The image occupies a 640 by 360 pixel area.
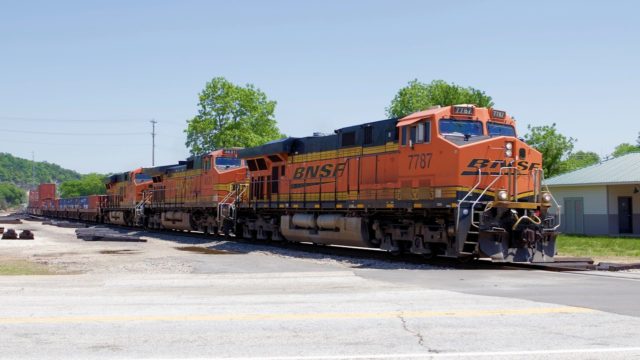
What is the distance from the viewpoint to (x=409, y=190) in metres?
17.6

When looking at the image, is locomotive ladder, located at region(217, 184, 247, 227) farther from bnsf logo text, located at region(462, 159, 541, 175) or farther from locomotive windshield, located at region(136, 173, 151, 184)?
locomotive windshield, located at region(136, 173, 151, 184)

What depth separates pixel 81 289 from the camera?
36.5ft

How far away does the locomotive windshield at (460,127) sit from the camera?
16797mm

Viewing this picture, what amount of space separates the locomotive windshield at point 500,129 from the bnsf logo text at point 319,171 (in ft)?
17.6

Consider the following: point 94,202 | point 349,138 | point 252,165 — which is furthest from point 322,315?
point 94,202

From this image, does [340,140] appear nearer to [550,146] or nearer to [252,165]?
[252,165]

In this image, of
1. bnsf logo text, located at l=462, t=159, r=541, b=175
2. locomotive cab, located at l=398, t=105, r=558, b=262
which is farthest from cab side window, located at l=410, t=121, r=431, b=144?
bnsf logo text, located at l=462, t=159, r=541, b=175

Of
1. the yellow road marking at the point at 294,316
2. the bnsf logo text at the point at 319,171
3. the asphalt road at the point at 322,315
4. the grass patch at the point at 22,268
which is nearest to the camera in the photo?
the asphalt road at the point at 322,315

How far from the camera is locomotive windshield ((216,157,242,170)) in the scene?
103ft

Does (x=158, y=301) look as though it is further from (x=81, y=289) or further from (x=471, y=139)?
(x=471, y=139)

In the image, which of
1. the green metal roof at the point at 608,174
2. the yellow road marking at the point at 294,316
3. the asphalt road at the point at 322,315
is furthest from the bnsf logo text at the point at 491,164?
the green metal roof at the point at 608,174

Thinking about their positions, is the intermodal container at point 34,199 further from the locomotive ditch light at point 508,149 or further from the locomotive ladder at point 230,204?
the locomotive ditch light at point 508,149

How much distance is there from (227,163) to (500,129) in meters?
16.9

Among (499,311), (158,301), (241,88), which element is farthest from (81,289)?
(241,88)
